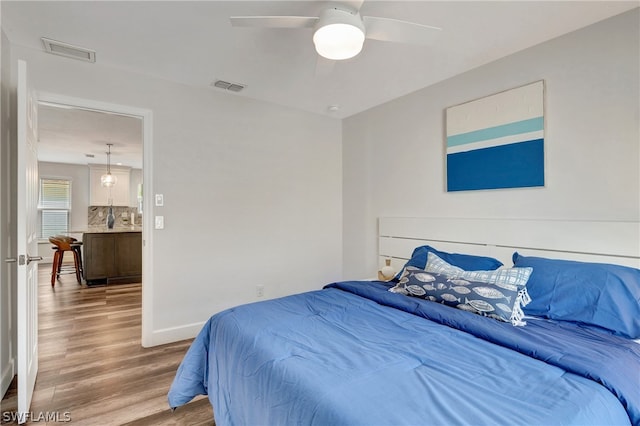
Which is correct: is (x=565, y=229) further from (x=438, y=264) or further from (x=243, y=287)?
(x=243, y=287)

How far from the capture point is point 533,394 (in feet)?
3.62

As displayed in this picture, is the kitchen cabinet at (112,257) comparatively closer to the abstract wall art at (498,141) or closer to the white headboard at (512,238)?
the white headboard at (512,238)

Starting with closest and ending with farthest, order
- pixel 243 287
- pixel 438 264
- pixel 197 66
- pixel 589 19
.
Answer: pixel 589 19
pixel 438 264
pixel 197 66
pixel 243 287

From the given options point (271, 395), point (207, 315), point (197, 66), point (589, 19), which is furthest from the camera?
point (207, 315)

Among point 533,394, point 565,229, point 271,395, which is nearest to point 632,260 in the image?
point 565,229

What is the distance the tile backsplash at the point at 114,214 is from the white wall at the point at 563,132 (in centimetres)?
708

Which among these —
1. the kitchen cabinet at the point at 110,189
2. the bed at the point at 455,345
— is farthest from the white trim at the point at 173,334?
the kitchen cabinet at the point at 110,189

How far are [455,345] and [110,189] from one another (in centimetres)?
874

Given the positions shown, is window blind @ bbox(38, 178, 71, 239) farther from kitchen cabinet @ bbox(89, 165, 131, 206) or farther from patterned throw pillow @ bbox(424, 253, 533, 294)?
patterned throw pillow @ bbox(424, 253, 533, 294)

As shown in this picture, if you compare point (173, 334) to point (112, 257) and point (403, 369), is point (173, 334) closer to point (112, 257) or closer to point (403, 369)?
point (403, 369)

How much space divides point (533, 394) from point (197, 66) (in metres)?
3.05

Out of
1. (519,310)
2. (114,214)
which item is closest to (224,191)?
(519,310)

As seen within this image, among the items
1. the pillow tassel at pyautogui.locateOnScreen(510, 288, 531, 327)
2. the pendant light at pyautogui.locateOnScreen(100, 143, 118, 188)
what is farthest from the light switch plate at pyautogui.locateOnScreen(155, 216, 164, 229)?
the pendant light at pyautogui.locateOnScreen(100, 143, 118, 188)

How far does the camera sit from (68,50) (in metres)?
2.50
